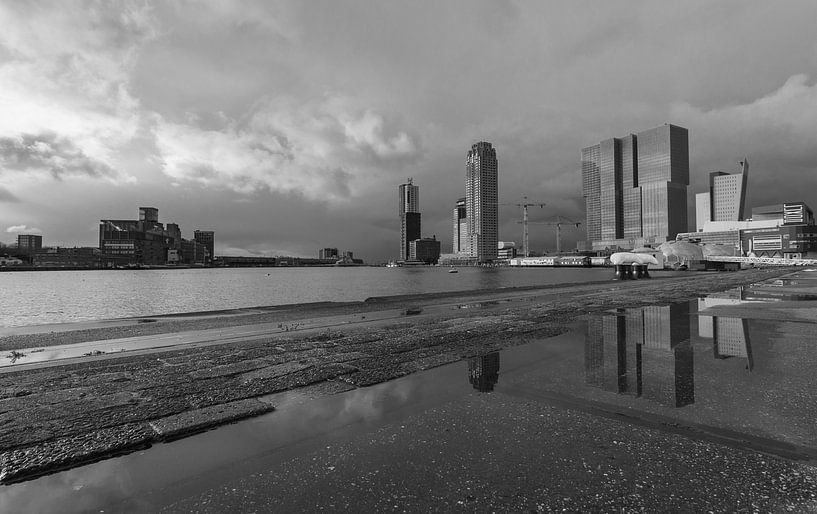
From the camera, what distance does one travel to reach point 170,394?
6.32 m

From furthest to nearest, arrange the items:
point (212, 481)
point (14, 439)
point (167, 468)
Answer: point (14, 439), point (167, 468), point (212, 481)

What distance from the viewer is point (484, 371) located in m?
7.48

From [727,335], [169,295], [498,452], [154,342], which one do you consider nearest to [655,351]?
[727,335]

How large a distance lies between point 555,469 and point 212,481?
3137 mm

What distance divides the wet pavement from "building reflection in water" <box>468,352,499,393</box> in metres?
0.07

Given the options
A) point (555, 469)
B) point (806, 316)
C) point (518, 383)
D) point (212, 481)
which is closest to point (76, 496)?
point (212, 481)

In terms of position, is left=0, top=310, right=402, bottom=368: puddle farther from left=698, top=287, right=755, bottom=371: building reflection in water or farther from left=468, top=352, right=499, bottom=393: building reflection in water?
left=698, top=287, right=755, bottom=371: building reflection in water

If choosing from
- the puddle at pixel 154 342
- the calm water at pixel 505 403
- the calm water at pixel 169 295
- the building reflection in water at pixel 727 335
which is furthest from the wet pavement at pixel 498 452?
the calm water at pixel 169 295

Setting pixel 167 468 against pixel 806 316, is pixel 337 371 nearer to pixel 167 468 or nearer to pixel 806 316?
pixel 167 468

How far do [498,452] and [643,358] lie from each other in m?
5.53

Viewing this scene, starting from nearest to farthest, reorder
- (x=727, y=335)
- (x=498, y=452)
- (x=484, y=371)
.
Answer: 1. (x=498, y=452)
2. (x=484, y=371)
3. (x=727, y=335)

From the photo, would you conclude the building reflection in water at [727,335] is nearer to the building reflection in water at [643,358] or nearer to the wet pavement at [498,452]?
the building reflection in water at [643,358]

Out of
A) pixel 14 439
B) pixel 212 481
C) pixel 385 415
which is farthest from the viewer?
pixel 385 415

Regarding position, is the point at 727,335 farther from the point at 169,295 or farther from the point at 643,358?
the point at 169,295
